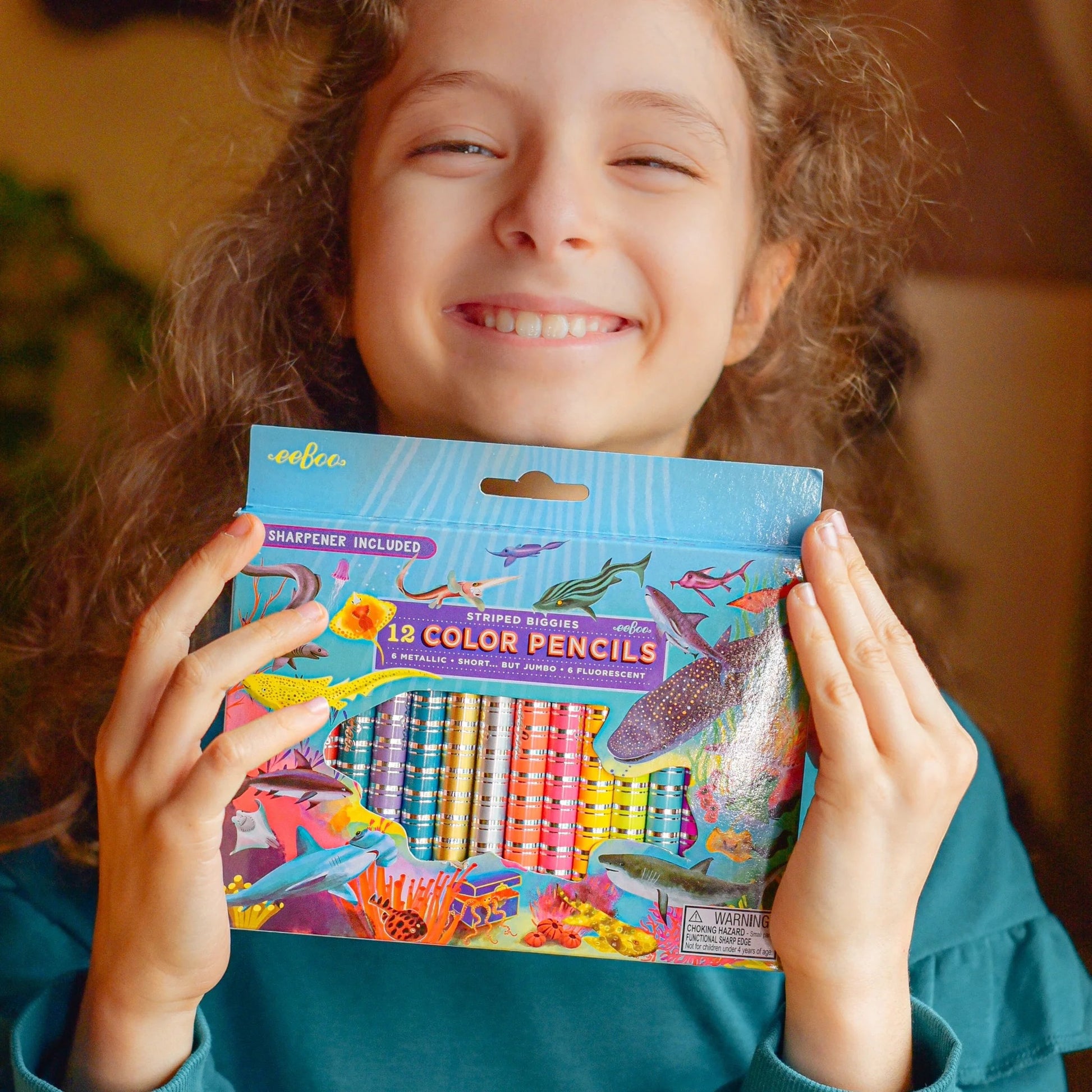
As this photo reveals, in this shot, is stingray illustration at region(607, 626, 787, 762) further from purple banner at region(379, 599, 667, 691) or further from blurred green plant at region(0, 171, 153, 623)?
blurred green plant at region(0, 171, 153, 623)

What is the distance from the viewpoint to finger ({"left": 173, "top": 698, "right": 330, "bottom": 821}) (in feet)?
1.72

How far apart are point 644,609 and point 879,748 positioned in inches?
5.9

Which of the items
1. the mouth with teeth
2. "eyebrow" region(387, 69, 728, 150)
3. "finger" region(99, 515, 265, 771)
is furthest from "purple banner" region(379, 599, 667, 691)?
"eyebrow" region(387, 69, 728, 150)

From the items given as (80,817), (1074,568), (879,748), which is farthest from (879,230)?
(80,817)

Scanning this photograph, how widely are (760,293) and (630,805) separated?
424 mm

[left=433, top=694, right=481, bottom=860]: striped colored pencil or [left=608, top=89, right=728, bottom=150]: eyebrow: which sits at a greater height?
[left=608, top=89, right=728, bottom=150]: eyebrow

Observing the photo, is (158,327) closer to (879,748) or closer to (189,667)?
(189,667)

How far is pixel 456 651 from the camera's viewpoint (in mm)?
529

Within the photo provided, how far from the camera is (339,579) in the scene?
0.53 metres

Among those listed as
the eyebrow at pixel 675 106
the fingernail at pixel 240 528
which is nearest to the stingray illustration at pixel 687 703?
the fingernail at pixel 240 528

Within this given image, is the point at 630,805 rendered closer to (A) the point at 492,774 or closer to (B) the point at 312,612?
(A) the point at 492,774

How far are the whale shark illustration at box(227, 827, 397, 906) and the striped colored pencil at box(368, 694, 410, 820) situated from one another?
0.02 meters

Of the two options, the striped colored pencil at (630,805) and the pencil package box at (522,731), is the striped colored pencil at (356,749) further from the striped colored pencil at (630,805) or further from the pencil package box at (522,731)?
the striped colored pencil at (630,805)

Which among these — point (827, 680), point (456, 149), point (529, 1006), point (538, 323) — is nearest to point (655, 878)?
point (827, 680)
